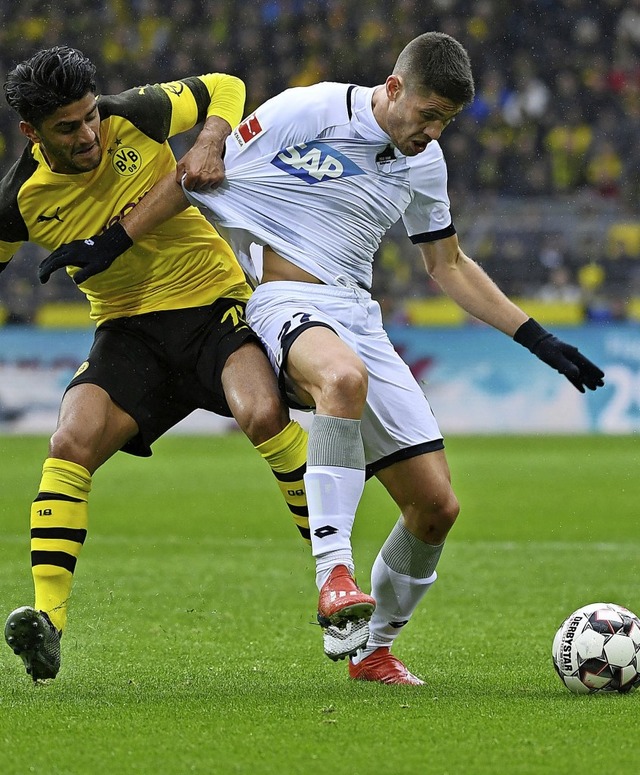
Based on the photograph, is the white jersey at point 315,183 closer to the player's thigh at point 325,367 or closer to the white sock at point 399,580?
the player's thigh at point 325,367

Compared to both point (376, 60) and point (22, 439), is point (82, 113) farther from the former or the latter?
point (376, 60)

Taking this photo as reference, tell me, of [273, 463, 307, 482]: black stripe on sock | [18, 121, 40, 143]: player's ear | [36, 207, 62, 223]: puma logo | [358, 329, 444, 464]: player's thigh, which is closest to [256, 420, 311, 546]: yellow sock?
→ [273, 463, 307, 482]: black stripe on sock

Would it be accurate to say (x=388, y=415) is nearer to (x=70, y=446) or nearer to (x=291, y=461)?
(x=291, y=461)

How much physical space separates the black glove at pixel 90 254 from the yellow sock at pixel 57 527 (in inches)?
27.9

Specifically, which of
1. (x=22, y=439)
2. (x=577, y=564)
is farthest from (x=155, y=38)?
(x=577, y=564)

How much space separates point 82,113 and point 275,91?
1800 centimetres

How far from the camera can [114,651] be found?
542 centimetres

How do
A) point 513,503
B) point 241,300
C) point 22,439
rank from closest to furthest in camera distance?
point 241,300 → point 513,503 → point 22,439

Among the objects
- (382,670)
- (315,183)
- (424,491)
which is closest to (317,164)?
(315,183)

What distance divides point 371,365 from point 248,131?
3.44ft

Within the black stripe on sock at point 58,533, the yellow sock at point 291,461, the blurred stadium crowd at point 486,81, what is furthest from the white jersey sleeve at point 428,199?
the blurred stadium crowd at point 486,81

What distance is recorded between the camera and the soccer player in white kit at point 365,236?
4633 millimetres

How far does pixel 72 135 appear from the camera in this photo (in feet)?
15.7

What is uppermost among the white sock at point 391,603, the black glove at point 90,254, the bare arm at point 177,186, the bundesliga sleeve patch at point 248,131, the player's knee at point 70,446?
the bundesliga sleeve patch at point 248,131
